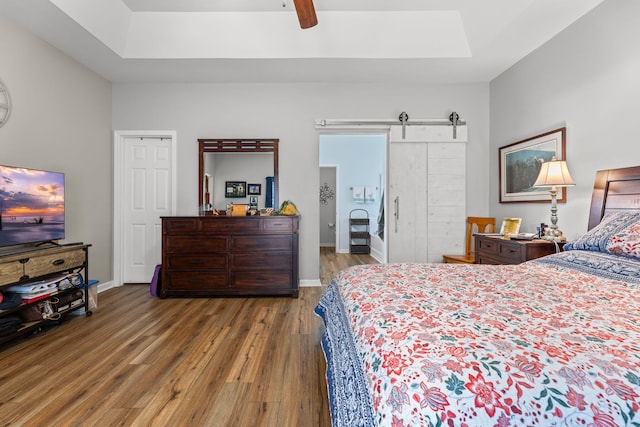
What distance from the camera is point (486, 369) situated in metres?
0.78

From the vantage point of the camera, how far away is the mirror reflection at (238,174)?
4.12 metres

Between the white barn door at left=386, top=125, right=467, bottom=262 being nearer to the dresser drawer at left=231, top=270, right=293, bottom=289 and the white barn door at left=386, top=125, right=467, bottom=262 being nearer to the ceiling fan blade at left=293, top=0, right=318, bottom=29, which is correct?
the dresser drawer at left=231, top=270, right=293, bottom=289

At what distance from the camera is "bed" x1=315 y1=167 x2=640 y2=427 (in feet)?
2.34

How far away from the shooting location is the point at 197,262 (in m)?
3.65

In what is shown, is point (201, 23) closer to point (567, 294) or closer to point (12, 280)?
point (12, 280)

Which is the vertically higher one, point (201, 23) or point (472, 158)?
point (201, 23)

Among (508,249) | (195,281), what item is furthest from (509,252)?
(195,281)

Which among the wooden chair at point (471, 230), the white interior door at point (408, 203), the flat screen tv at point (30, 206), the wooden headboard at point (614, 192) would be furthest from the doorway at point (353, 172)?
the flat screen tv at point (30, 206)

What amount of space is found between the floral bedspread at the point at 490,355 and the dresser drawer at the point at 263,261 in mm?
2125

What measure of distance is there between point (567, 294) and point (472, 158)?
10.4ft

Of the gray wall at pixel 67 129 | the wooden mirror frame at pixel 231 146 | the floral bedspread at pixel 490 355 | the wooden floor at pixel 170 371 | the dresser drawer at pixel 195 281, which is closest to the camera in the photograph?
the floral bedspread at pixel 490 355

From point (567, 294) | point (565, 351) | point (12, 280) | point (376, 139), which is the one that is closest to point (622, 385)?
point (565, 351)

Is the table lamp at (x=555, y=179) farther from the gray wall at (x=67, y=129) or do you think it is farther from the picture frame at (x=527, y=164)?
the gray wall at (x=67, y=129)

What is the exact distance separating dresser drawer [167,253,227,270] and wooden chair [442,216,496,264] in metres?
2.83
